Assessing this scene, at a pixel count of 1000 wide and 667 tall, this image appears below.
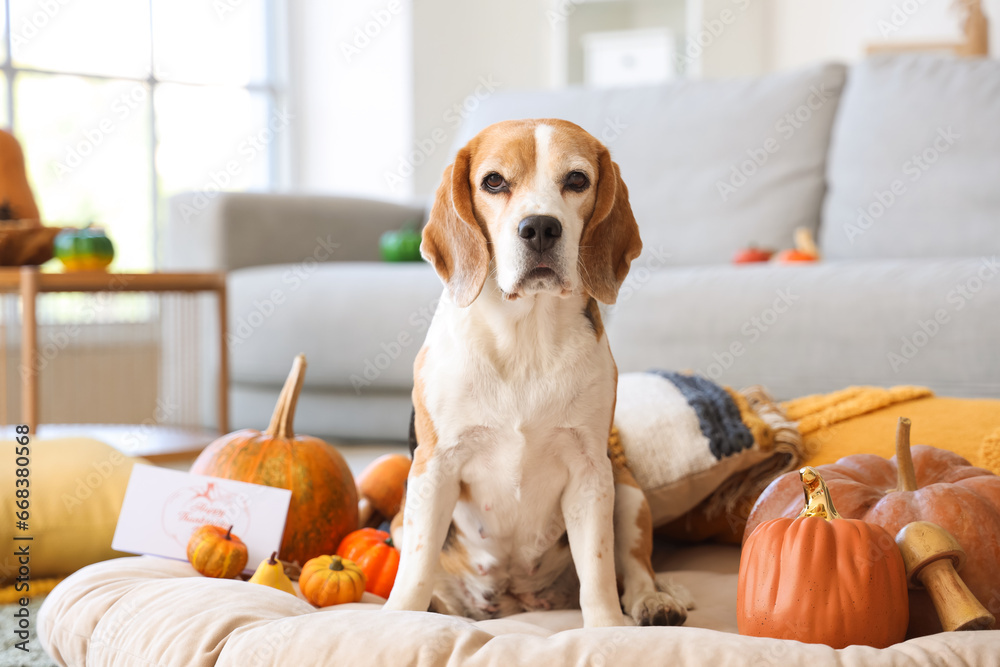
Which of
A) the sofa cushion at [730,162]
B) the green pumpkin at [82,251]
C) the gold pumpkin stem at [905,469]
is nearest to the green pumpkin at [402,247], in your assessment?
the sofa cushion at [730,162]

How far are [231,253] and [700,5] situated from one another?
158 inches

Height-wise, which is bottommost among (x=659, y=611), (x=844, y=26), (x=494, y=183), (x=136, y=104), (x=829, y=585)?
(x=659, y=611)

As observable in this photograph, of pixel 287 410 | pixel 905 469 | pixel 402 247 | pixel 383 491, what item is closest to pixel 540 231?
pixel 905 469

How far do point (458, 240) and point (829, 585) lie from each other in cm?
68

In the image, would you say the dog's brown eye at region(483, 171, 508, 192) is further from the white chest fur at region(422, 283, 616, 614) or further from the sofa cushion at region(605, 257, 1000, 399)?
the sofa cushion at region(605, 257, 1000, 399)

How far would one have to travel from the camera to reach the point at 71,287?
2.75 meters

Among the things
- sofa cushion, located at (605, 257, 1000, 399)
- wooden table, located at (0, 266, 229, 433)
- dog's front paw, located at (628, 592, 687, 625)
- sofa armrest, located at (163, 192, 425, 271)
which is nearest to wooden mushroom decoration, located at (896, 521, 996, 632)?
dog's front paw, located at (628, 592, 687, 625)

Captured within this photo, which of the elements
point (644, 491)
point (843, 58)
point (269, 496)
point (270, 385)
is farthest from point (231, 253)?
point (843, 58)

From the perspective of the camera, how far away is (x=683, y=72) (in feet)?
20.4

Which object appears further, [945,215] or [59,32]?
[59,32]

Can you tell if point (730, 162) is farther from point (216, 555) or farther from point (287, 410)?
point (216, 555)

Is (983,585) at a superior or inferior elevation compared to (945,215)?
inferior

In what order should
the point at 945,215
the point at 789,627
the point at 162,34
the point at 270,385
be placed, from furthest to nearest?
the point at 162,34
the point at 270,385
the point at 945,215
the point at 789,627

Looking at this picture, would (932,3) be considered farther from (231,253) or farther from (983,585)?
(983,585)
